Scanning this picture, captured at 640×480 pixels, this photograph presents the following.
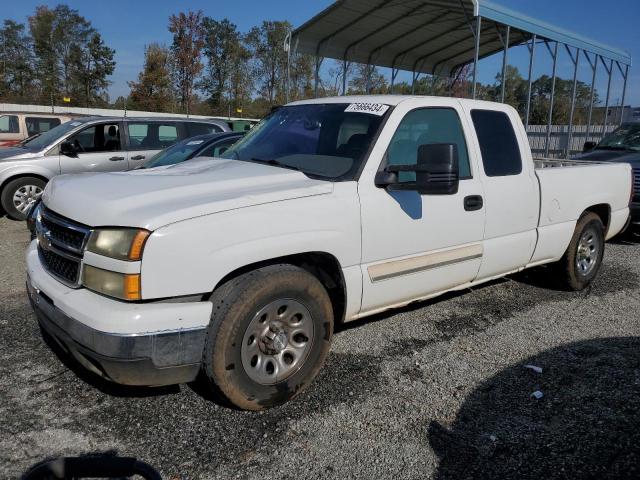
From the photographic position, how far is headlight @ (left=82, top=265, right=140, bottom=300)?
2.57 m

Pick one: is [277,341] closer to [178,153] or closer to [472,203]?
[472,203]

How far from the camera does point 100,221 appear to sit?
2.71 meters

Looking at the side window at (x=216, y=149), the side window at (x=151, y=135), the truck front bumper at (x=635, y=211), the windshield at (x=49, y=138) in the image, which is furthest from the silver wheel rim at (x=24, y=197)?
the truck front bumper at (x=635, y=211)

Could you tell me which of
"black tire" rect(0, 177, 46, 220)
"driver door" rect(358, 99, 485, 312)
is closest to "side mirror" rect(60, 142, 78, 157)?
"black tire" rect(0, 177, 46, 220)

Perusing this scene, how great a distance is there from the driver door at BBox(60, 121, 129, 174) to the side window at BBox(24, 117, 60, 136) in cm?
539

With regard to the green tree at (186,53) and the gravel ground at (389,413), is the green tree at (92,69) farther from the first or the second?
the gravel ground at (389,413)

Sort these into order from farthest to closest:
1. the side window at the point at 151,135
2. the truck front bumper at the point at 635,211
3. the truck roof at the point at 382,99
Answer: the side window at the point at 151,135, the truck front bumper at the point at 635,211, the truck roof at the point at 382,99

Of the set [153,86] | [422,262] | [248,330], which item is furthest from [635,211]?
[153,86]

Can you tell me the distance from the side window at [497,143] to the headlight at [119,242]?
276 cm

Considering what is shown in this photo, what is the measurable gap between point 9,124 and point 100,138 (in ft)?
19.5

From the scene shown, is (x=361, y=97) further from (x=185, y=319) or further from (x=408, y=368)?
(x=185, y=319)

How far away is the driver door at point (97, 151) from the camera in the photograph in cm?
927

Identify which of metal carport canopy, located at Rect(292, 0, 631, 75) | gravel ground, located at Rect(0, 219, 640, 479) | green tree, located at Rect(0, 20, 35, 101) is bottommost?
gravel ground, located at Rect(0, 219, 640, 479)

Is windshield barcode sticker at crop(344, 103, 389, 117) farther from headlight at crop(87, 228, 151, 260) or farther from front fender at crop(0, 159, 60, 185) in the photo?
front fender at crop(0, 159, 60, 185)
